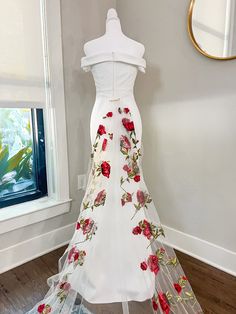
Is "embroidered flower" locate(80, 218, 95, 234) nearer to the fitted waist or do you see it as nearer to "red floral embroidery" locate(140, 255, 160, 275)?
"red floral embroidery" locate(140, 255, 160, 275)

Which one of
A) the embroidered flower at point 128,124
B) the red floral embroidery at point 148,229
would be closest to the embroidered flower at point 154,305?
the red floral embroidery at point 148,229

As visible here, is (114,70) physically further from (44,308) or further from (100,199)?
(44,308)

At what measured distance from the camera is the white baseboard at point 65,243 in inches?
63.1

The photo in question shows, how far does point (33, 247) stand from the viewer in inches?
68.5

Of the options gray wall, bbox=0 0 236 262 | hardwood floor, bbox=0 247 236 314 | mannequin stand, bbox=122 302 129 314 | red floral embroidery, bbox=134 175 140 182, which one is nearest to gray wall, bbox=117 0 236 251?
gray wall, bbox=0 0 236 262

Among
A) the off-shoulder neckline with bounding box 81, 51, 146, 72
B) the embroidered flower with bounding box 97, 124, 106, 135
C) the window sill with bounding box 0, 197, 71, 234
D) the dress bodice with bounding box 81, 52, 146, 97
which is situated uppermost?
the off-shoulder neckline with bounding box 81, 51, 146, 72

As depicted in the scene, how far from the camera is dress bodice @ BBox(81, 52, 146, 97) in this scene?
1.26 metres

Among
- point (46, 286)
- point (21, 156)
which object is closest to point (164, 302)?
point (46, 286)

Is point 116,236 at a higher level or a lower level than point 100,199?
lower

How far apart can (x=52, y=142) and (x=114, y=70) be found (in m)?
0.74

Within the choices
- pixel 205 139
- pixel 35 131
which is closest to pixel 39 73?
pixel 35 131

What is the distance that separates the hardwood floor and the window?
0.47 meters

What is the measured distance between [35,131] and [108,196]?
0.83m

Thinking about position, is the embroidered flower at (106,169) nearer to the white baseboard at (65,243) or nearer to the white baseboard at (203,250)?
the white baseboard at (203,250)
